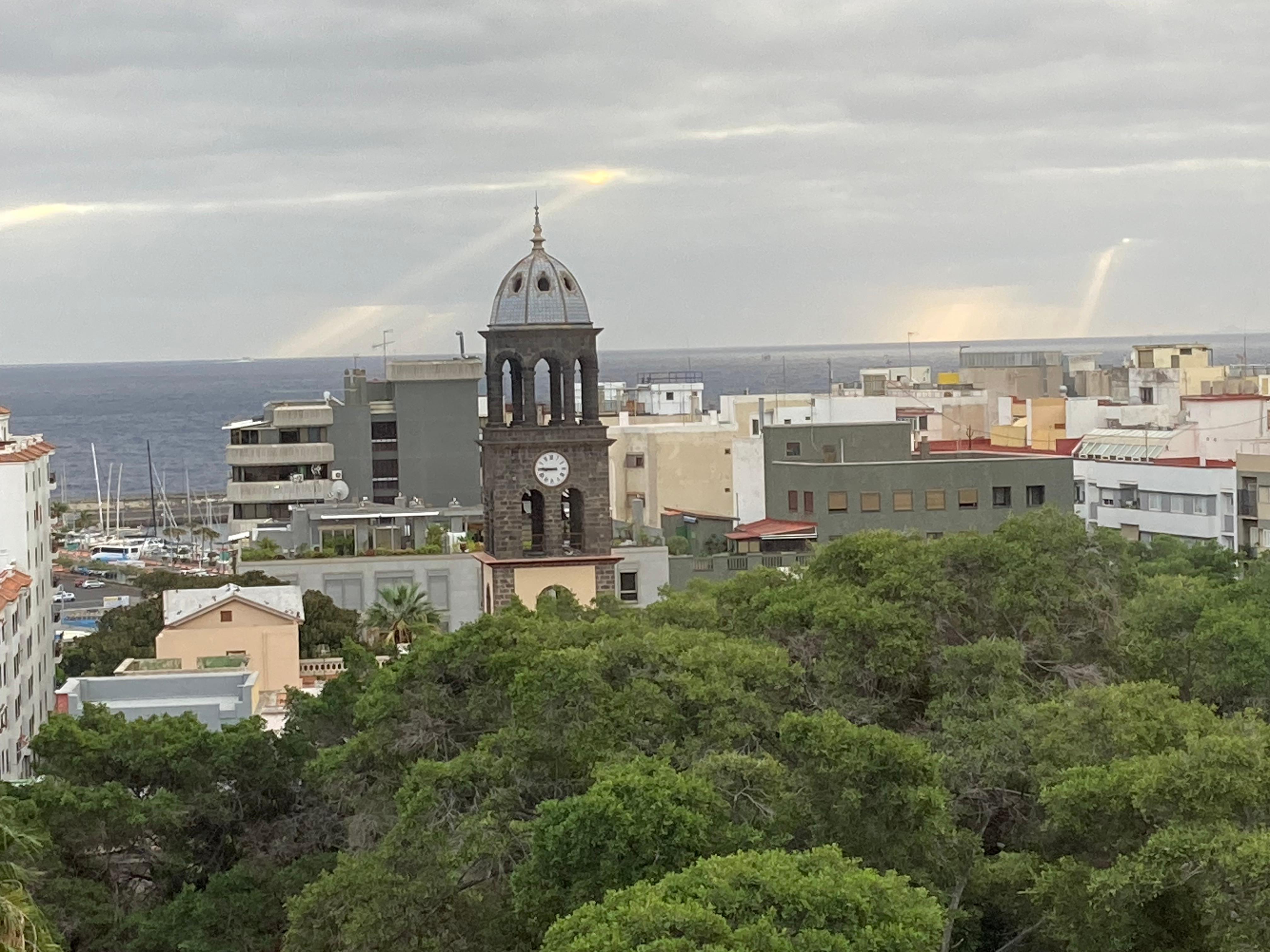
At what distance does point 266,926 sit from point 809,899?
17300 millimetres

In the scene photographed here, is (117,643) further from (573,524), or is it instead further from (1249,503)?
(1249,503)

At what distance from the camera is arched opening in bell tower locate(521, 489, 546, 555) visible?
49906mm

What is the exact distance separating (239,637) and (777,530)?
28.2 metres

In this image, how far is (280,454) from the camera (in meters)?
109

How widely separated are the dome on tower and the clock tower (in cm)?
2

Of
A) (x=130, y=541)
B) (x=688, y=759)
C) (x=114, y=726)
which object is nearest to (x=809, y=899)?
(x=688, y=759)

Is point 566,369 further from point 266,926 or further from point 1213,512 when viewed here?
point 1213,512

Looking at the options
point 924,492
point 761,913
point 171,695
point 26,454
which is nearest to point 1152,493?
point 924,492

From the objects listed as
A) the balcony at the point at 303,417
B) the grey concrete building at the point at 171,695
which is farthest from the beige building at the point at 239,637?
the balcony at the point at 303,417

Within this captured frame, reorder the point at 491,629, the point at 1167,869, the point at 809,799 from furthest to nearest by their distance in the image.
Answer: the point at 491,629, the point at 809,799, the point at 1167,869

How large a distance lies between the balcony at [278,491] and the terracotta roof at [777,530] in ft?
112

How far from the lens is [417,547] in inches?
2936

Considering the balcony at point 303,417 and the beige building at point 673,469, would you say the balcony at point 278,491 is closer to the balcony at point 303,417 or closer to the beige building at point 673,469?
the balcony at point 303,417

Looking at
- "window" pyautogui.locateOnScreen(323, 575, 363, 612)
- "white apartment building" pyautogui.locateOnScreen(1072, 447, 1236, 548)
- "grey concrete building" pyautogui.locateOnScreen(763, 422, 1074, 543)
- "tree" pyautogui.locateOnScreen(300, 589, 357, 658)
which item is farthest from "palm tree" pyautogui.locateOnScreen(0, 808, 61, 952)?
"white apartment building" pyautogui.locateOnScreen(1072, 447, 1236, 548)
